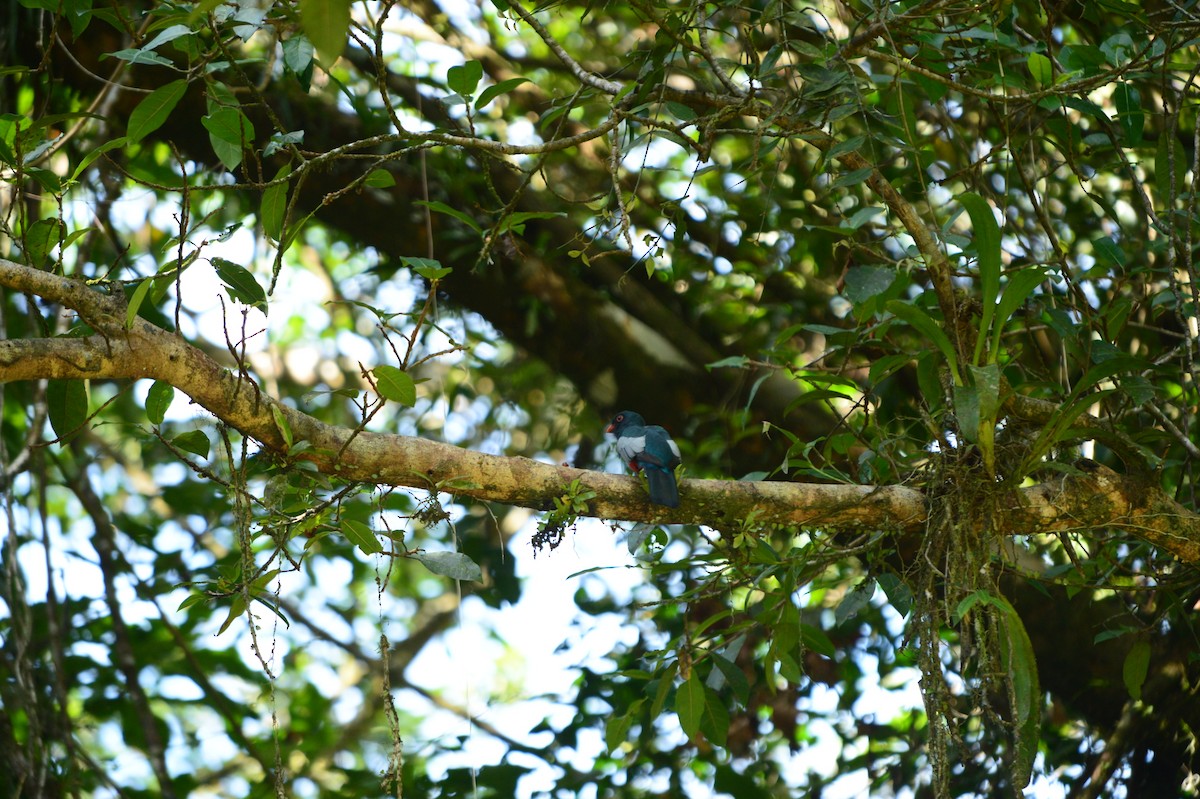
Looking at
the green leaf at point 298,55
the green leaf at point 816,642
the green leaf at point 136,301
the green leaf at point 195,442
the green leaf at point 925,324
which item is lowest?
the green leaf at point 816,642

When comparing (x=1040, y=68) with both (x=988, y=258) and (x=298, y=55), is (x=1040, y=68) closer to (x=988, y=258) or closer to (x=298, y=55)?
(x=988, y=258)

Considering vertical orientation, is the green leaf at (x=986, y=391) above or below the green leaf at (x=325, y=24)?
above

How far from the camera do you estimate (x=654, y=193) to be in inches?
186

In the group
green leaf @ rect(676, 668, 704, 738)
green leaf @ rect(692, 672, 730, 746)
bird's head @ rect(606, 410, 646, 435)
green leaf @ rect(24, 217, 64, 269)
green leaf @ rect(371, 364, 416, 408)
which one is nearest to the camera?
green leaf @ rect(371, 364, 416, 408)

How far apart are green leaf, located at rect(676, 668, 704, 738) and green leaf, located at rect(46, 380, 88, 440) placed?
1398mm

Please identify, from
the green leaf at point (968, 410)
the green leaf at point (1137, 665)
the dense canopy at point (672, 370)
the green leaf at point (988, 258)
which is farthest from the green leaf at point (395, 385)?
the green leaf at point (1137, 665)

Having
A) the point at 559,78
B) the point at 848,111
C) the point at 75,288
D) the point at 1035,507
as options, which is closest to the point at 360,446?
the point at 75,288

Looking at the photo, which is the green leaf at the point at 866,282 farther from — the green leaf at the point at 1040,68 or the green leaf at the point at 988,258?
the green leaf at the point at 1040,68

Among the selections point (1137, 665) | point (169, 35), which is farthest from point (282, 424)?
point (1137, 665)

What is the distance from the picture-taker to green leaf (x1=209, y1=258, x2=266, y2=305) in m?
1.98

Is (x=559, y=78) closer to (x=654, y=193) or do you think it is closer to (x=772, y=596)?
(x=654, y=193)

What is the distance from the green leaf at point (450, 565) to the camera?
204cm

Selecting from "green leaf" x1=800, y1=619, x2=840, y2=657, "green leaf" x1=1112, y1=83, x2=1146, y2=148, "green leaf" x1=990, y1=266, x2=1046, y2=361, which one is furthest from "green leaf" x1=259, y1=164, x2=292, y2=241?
"green leaf" x1=1112, y1=83, x2=1146, y2=148

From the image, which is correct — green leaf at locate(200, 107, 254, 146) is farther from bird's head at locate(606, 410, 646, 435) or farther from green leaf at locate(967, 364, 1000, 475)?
bird's head at locate(606, 410, 646, 435)
